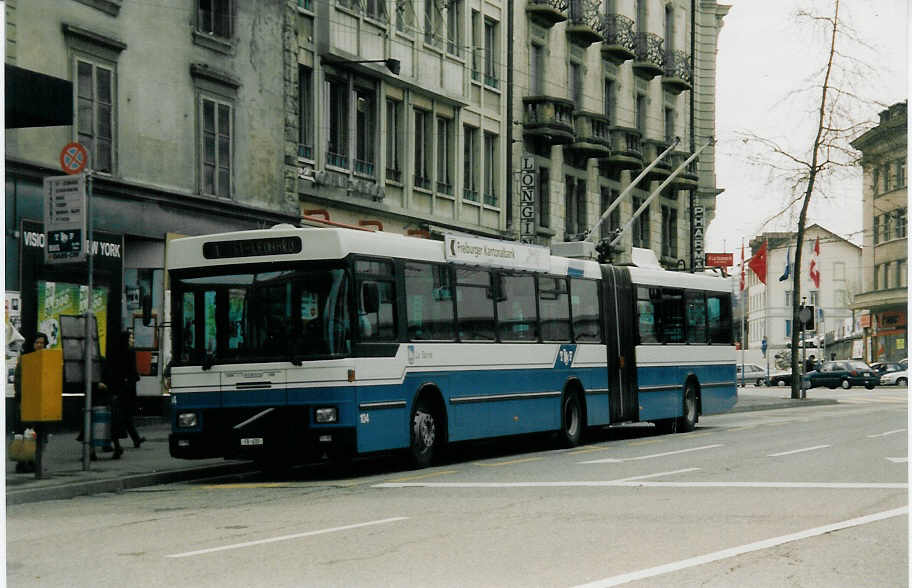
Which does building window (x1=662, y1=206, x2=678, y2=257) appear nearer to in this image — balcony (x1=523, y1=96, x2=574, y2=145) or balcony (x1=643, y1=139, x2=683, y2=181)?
balcony (x1=643, y1=139, x2=683, y2=181)

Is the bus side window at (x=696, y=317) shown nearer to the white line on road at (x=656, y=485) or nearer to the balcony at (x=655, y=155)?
the white line on road at (x=656, y=485)

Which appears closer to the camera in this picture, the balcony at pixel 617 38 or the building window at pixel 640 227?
the balcony at pixel 617 38

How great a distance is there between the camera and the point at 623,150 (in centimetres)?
4994

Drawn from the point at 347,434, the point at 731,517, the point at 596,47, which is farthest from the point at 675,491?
the point at 596,47

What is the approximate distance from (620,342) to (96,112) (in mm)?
9668

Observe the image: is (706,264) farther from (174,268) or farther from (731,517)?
(731,517)

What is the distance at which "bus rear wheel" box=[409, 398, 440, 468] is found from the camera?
18516 millimetres

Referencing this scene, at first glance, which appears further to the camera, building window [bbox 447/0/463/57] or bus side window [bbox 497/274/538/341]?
building window [bbox 447/0/463/57]

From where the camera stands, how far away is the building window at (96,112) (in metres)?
24.5

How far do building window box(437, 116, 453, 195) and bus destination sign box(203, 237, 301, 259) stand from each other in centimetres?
2109

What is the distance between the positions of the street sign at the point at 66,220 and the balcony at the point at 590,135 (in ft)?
98.7

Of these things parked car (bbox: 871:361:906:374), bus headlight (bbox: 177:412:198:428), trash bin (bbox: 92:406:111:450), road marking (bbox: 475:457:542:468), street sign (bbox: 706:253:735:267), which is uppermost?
street sign (bbox: 706:253:735:267)

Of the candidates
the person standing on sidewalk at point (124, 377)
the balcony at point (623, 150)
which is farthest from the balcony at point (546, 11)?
the person standing on sidewalk at point (124, 377)

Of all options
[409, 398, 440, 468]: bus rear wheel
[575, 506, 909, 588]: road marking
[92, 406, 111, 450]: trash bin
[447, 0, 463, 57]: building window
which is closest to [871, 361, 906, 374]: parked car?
[447, 0, 463, 57]: building window
